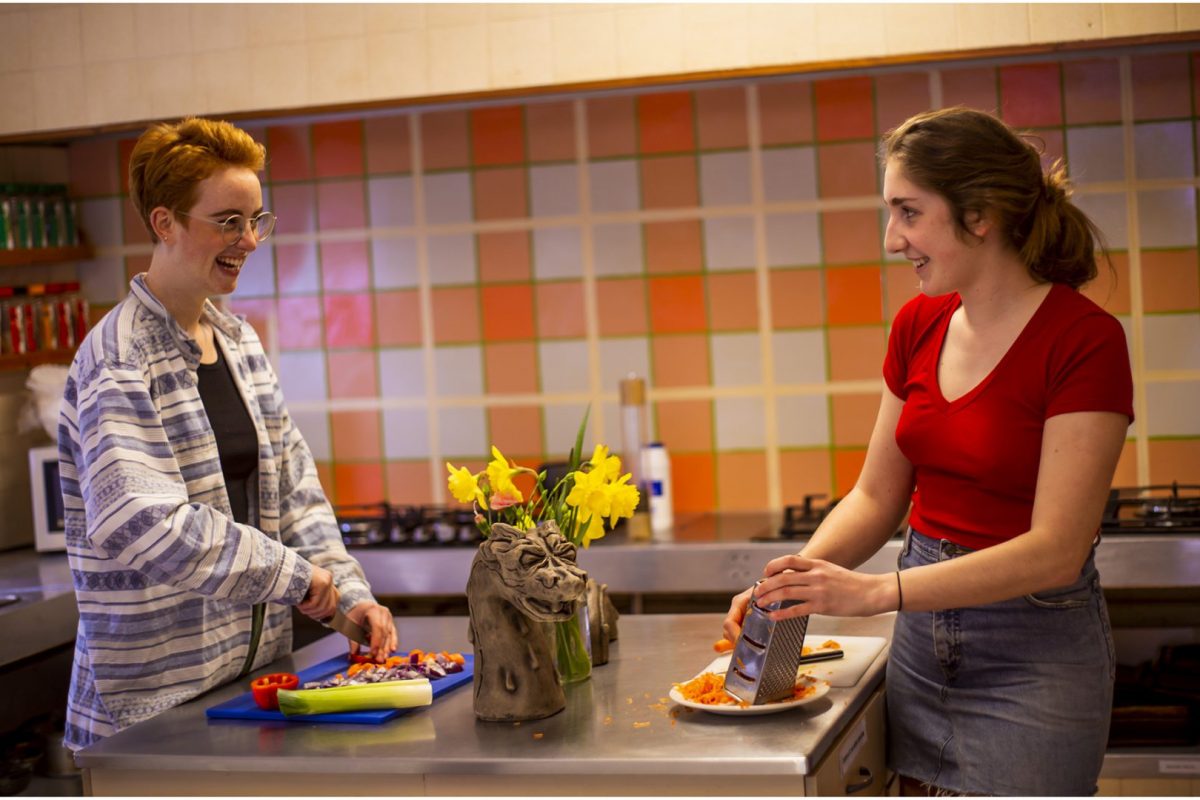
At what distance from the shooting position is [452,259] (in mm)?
3646

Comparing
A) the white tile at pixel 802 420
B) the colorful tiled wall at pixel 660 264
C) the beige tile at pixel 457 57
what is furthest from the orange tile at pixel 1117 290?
the beige tile at pixel 457 57

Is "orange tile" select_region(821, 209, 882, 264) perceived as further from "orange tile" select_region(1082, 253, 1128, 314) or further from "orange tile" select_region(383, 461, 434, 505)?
"orange tile" select_region(383, 461, 434, 505)

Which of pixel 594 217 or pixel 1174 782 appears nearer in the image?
pixel 1174 782

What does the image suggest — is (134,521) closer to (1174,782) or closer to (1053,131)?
(1174,782)

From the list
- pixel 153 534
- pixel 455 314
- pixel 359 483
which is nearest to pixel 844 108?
pixel 455 314

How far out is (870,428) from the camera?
3.39 metres

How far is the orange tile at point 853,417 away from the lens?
11.1ft

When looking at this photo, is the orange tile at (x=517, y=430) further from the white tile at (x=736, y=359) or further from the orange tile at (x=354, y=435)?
the white tile at (x=736, y=359)

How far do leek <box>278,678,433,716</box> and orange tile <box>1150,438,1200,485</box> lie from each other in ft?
6.98

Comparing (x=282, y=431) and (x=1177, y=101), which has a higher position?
(x=1177, y=101)

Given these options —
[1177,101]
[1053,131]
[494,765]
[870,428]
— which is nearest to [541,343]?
[870,428]

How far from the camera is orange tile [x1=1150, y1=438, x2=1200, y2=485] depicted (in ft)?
10.5

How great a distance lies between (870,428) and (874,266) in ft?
1.32

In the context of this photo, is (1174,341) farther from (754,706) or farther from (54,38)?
(54,38)
